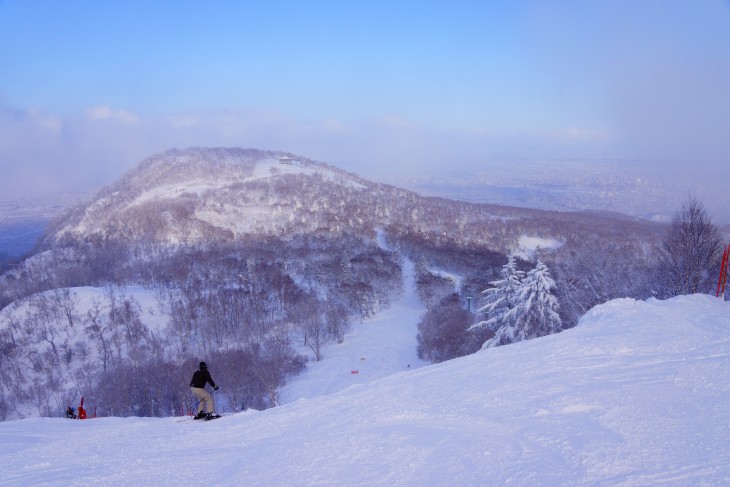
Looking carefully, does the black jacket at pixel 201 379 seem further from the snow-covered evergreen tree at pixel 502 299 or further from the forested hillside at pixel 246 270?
the forested hillside at pixel 246 270

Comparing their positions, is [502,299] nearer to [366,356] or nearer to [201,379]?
[366,356]

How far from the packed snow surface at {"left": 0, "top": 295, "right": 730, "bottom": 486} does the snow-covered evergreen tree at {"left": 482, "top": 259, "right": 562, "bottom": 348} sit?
14991 millimetres

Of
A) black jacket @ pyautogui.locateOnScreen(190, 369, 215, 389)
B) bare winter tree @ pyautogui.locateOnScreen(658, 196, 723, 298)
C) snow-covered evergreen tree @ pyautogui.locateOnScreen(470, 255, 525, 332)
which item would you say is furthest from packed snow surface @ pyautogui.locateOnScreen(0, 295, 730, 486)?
snow-covered evergreen tree @ pyautogui.locateOnScreen(470, 255, 525, 332)

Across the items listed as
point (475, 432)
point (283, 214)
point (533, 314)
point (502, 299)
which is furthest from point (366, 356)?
point (283, 214)

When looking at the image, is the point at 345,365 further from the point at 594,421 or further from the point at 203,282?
the point at 594,421

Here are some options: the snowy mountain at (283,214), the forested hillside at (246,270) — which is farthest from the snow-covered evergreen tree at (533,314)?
the snowy mountain at (283,214)

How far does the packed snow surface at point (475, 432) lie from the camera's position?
483 cm

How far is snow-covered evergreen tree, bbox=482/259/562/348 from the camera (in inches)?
961

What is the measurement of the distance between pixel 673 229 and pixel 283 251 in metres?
64.2

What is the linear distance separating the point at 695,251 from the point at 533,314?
8.20 metres

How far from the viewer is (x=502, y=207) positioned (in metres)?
118

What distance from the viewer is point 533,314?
24.7 meters

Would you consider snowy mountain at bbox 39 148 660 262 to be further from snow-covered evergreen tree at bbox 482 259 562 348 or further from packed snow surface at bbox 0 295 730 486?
packed snow surface at bbox 0 295 730 486

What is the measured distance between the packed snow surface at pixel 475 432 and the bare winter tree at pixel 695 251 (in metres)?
13.7
